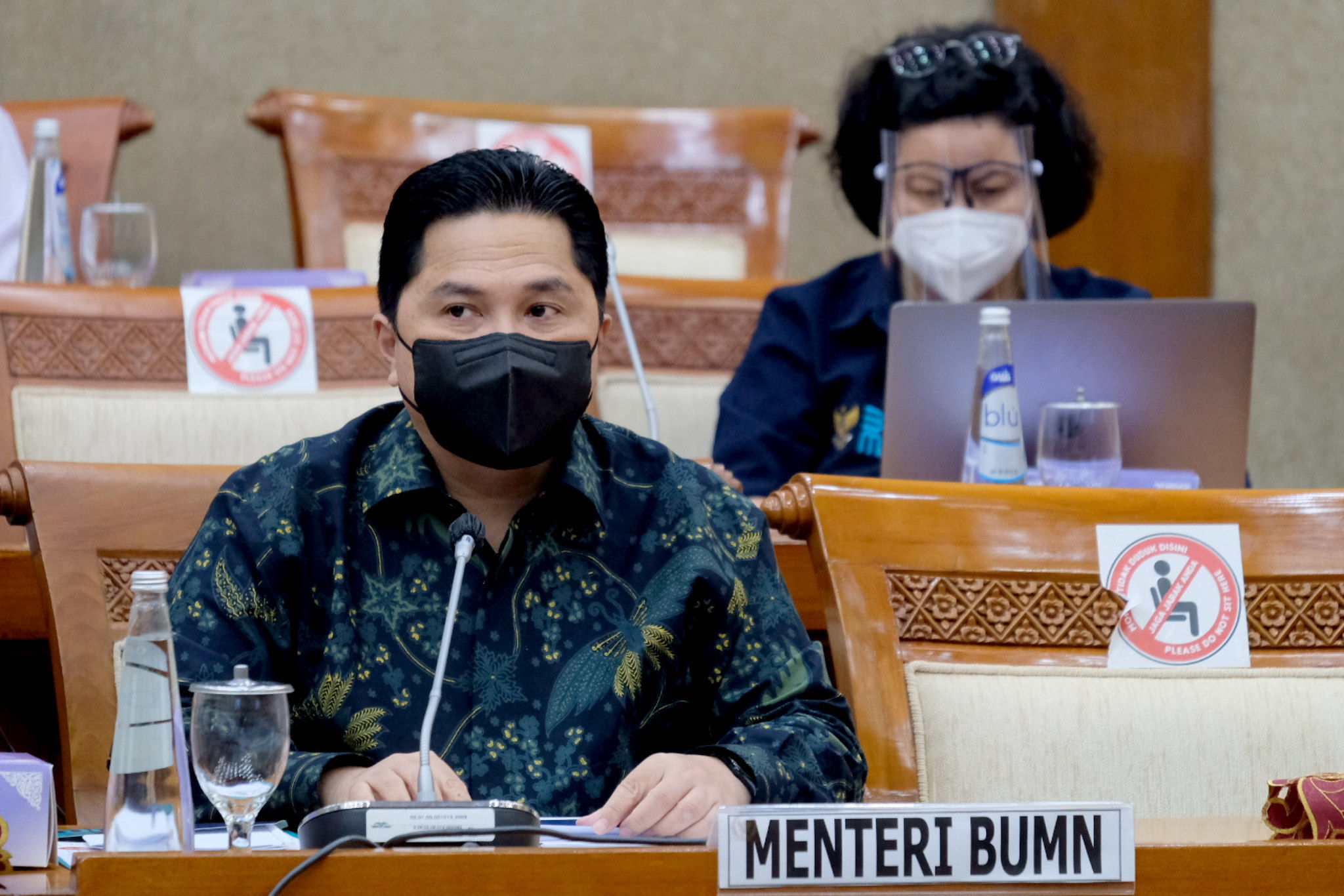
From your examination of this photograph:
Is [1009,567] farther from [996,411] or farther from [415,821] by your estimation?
[415,821]

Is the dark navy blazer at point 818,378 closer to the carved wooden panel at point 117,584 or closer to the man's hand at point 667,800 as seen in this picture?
the carved wooden panel at point 117,584

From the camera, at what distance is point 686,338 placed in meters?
2.60

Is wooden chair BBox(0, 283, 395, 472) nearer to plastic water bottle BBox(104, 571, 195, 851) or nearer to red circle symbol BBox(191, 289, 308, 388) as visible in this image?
red circle symbol BBox(191, 289, 308, 388)

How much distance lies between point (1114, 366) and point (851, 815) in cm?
120

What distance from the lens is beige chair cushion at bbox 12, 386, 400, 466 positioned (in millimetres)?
2006

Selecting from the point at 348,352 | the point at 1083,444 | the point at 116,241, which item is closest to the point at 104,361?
the point at 348,352

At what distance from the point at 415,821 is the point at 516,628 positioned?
420 mm

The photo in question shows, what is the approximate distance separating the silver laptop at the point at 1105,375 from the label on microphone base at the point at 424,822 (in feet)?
3.72

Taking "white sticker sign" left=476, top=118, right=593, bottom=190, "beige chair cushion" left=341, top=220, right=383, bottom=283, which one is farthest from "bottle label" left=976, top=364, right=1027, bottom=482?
"beige chair cushion" left=341, top=220, right=383, bottom=283

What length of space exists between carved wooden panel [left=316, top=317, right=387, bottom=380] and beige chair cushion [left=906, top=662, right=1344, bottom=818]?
1084mm

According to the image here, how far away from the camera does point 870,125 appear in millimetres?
2656

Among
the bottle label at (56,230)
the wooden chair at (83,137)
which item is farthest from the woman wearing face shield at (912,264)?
the wooden chair at (83,137)

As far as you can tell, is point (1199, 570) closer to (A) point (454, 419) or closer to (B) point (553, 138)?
(A) point (454, 419)

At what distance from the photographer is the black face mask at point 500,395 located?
122 cm
